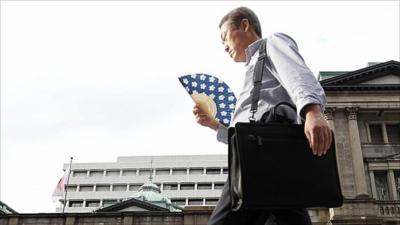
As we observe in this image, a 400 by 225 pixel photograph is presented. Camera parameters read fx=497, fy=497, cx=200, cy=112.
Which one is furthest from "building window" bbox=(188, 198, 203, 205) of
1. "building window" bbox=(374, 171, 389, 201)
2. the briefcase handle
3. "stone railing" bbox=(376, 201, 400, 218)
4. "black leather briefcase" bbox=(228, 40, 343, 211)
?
"black leather briefcase" bbox=(228, 40, 343, 211)

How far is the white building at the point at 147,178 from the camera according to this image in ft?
311

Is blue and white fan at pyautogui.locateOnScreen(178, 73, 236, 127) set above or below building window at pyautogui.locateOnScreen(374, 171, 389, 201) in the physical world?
below

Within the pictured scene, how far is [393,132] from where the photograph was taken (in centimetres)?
2977

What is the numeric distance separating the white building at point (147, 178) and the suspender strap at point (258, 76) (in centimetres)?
9187

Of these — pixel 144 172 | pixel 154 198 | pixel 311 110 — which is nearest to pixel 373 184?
pixel 154 198

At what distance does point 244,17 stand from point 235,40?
17 cm

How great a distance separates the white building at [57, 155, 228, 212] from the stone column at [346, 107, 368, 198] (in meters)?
66.4

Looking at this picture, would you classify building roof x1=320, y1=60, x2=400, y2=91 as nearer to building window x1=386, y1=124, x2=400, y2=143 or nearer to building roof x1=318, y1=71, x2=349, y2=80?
building roof x1=318, y1=71, x2=349, y2=80

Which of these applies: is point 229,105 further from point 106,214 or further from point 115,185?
point 115,185

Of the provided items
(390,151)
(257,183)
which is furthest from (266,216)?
(390,151)

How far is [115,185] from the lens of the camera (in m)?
97.8

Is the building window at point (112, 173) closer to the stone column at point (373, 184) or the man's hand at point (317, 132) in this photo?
the stone column at point (373, 184)

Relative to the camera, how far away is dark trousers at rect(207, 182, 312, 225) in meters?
2.81

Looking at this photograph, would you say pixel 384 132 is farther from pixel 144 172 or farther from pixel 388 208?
pixel 144 172
